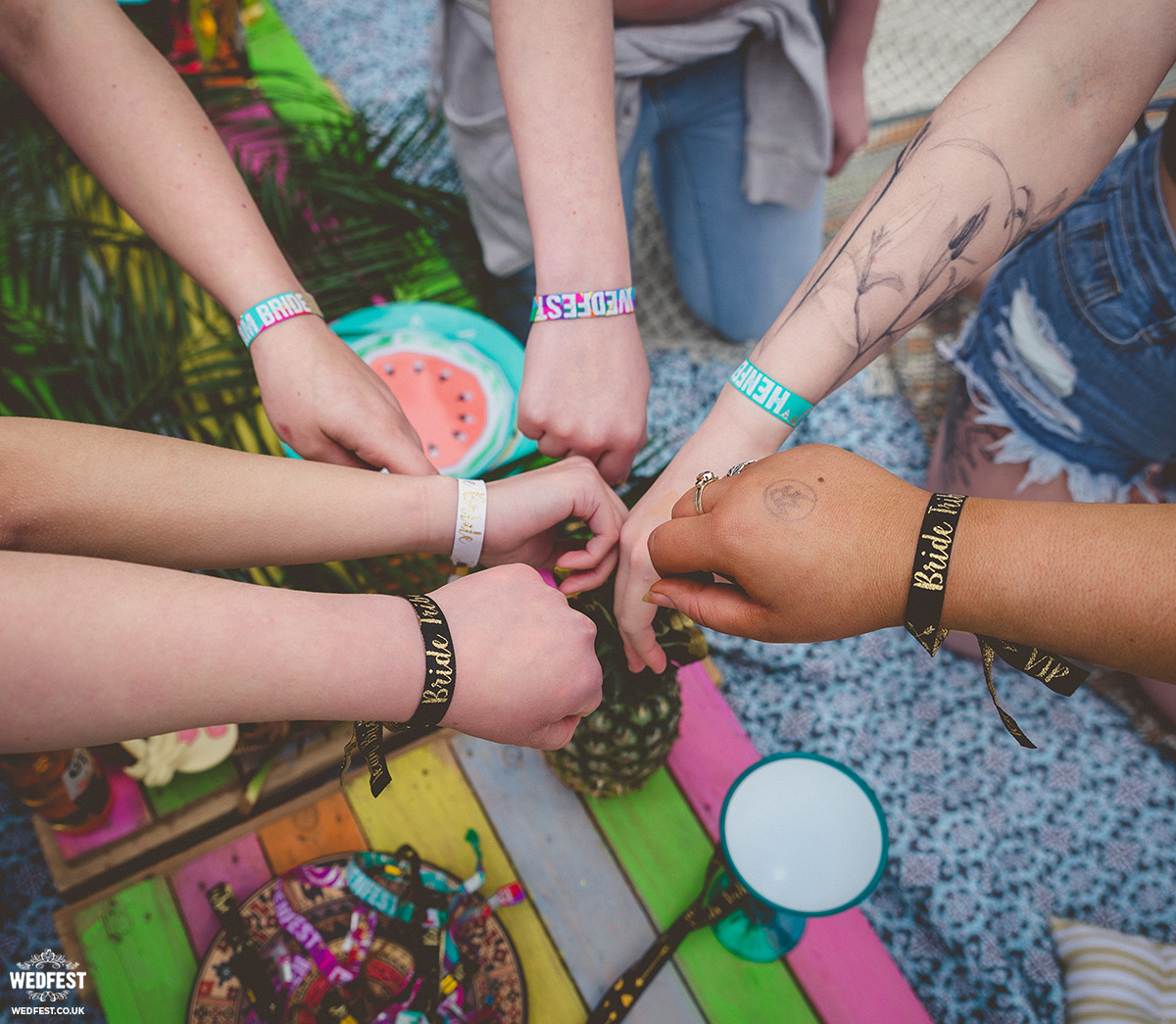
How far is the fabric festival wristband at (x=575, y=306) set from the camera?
1.04m

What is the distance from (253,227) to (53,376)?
0.73 meters

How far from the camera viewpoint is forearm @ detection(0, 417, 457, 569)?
77 centimetres

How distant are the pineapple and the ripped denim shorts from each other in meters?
Answer: 0.85

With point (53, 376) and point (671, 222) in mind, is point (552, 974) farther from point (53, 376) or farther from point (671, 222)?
Result: point (671, 222)

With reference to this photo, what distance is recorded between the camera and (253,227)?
108 cm

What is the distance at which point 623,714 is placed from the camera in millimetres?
985

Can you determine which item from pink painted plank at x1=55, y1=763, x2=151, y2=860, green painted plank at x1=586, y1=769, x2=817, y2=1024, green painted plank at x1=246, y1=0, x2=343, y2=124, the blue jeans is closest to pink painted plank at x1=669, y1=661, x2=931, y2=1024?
green painted plank at x1=586, y1=769, x2=817, y2=1024

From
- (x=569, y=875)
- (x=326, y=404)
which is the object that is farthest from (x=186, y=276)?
(x=569, y=875)

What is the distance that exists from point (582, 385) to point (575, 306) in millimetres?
122

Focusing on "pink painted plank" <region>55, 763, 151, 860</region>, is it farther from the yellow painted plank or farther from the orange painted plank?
the yellow painted plank

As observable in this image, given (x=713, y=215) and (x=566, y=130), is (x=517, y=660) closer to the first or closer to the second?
(x=566, y=130)

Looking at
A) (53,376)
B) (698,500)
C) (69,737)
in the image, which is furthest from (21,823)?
(698,500)

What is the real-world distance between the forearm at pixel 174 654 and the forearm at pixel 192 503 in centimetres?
15

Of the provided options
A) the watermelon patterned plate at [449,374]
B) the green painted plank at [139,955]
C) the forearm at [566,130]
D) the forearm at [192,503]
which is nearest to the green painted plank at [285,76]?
the watermelon patterned plate at [449,374]
